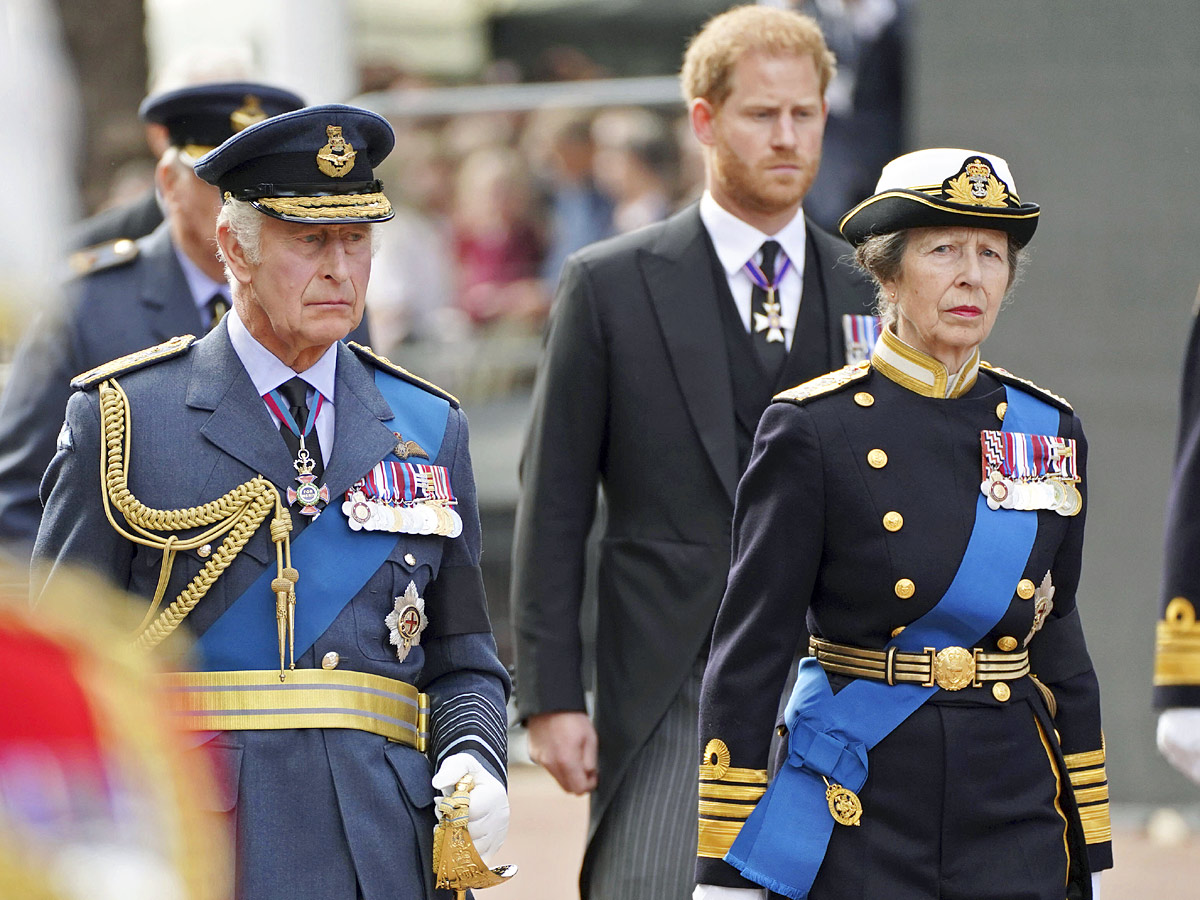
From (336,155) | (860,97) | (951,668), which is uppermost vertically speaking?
(860,97)

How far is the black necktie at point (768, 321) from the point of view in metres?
4.30

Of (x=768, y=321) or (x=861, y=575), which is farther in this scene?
(x=768, y=321)

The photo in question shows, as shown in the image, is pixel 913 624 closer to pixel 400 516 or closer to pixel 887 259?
pixel 887 259

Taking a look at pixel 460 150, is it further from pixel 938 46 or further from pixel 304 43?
pixel 938 46

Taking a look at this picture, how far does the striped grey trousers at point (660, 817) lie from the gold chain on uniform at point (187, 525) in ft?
4.28

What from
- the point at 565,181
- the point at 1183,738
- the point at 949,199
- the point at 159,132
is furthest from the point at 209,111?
the point at 565,181

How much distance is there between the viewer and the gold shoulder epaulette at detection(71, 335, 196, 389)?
315cm

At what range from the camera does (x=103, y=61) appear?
721 centimetres

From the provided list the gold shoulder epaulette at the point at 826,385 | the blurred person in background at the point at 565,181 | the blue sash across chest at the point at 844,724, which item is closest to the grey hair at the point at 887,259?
the gold shoulder epaulette at the point at 826,385

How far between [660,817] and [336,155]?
1.68 m

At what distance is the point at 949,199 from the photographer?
3336 millimetres

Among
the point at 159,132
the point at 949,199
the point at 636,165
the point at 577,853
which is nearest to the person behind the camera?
the point at 949,199

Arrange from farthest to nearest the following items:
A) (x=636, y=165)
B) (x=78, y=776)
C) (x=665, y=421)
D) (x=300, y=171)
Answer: (x=636, y=165), (x=665, y=421), (x=300, y=171), (x=78, y=776)

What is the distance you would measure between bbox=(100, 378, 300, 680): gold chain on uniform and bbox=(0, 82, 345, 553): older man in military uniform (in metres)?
1.23
